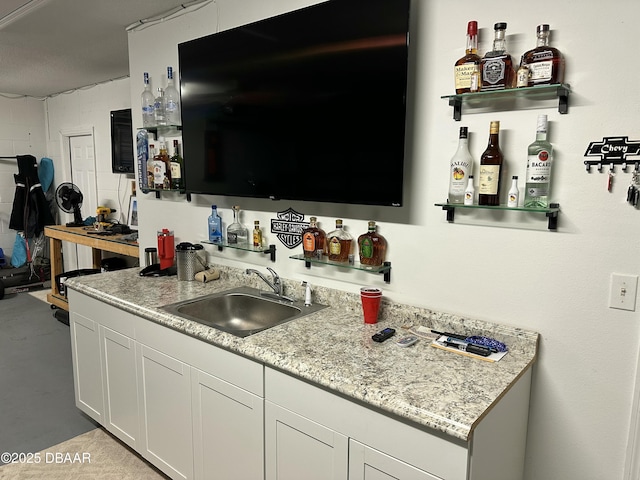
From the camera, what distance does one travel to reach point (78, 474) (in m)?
2.15

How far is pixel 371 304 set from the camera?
175cm

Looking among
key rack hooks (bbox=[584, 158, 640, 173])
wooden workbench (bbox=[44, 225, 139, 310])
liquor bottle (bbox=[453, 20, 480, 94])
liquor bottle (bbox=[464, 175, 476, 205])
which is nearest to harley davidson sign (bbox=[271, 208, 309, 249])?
liquor bottle (bbox=[464, 175, 476, 205])

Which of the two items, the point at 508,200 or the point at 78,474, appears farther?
the point at 78,474

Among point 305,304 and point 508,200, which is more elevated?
point 508,200

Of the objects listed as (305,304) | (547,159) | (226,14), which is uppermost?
(226,14)

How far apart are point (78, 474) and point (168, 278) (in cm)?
105

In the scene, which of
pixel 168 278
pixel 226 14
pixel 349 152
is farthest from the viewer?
pixel 168 278

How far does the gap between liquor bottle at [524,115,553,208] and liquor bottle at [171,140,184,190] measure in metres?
1.92

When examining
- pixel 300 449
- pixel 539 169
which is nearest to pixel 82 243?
pixel 300 449

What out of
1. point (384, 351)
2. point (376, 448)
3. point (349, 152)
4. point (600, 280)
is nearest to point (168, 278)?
point (349, 152)

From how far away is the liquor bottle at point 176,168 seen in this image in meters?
2.62

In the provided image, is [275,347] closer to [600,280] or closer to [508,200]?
[508,200]

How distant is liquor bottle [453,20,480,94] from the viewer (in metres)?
1.50

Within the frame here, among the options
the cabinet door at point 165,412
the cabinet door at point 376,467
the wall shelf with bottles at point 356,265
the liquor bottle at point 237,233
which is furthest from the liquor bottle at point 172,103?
the cabinet door at point 376,467
